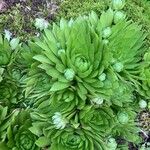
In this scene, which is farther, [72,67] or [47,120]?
[47,120]

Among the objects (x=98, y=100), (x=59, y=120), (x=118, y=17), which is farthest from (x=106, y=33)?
(x=59, y=120)

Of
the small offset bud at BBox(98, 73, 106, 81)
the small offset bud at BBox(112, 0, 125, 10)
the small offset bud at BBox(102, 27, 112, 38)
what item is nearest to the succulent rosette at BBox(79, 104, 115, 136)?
the small offset bud at BBox(98, 73, 106, 81)

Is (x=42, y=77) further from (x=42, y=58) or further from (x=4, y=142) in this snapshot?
(x=4, y=142)

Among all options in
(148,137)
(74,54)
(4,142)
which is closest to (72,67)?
(74,54)

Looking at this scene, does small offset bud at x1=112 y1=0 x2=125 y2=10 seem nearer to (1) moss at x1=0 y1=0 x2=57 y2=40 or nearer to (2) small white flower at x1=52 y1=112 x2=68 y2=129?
(2) small white flower at x1=52 y1=112 x2=68 y2=129

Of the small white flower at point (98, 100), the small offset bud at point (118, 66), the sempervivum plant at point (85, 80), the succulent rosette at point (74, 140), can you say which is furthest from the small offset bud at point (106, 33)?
the succulent rosette at point (74, 140)

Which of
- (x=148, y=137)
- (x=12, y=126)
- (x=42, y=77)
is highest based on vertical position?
(x=42, y=77)

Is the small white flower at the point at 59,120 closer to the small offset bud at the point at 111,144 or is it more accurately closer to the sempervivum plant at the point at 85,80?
the sempervivum plant at the point at 85,80
